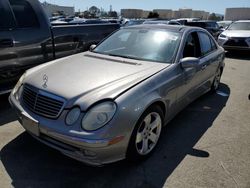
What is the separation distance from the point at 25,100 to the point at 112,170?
1.31m

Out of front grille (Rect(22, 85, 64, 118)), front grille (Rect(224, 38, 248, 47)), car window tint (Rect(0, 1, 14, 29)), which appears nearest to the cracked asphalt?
front grille (Rect(22, 85, 64, 118))

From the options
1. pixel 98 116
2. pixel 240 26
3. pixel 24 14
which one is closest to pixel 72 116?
pixel 98 116

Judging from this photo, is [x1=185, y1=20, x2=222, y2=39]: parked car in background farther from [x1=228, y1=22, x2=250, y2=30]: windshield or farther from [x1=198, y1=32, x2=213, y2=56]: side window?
[x1=198, y1=32, x2=213, y2=56]: side window

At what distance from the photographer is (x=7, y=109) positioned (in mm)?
4438

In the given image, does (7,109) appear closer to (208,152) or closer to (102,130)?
(102,130)

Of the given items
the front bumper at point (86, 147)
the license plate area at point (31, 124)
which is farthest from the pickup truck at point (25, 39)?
the front bumper at point (86, 147)

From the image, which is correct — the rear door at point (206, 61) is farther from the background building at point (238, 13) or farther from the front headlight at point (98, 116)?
the background building at point (238, 13)

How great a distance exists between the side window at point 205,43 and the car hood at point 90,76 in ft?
4.90

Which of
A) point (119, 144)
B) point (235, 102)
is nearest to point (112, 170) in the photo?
point (119, 144)

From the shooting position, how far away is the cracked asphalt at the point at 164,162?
9.00ft

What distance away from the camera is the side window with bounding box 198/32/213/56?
15.2 ft

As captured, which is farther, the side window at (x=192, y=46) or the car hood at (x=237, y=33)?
the car hood at (x=237, y=33)

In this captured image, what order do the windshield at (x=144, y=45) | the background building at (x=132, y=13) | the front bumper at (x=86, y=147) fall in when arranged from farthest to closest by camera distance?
1. the background building at (x=132, y=13)
2. the windshield at (x=144, y=45)
3. the front bumper at (x=86, y=147)

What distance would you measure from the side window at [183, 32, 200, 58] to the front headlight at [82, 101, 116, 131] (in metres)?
1.89
